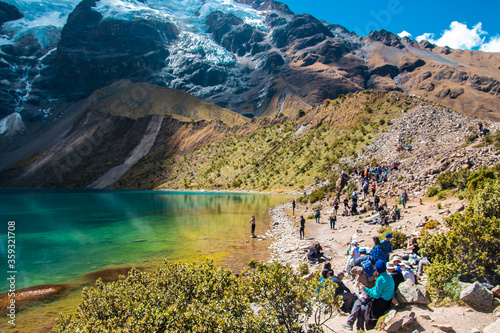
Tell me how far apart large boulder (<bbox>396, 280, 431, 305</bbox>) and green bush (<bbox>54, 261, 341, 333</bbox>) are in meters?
2.96

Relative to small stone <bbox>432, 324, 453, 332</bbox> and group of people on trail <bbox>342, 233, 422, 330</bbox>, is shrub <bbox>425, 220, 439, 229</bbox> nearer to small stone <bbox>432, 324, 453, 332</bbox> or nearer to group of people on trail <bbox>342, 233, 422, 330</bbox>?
group of people on trail <bbox>342, 233, 422, 330</bbox>

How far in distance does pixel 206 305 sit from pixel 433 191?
88.6ft

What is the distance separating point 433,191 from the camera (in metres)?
26.6

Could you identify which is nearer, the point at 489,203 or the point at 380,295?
the point at 380,295

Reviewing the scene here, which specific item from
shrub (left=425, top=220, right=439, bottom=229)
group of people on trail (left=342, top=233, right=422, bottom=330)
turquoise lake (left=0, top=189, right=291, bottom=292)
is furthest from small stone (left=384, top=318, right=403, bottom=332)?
turquoise lake (left=0, top=189, right=291, bottom=292)

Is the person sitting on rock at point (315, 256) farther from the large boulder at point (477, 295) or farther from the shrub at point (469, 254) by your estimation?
the large boulder at point (477, 295)

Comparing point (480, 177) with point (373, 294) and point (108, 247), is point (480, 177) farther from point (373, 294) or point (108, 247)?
point (108, 247)

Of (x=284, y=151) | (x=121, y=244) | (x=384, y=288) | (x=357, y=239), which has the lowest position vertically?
(x=121, y=244)

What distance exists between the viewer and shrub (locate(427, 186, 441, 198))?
1037 inches

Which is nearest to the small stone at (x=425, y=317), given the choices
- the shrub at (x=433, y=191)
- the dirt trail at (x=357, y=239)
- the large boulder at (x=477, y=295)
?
the dirt trail at (x=357, y=239)

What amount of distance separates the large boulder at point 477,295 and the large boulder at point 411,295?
0.91 metres

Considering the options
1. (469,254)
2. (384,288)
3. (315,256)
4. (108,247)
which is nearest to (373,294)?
(384,288)

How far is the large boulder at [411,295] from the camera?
8.36 m

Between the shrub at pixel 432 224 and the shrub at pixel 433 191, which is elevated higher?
the shrub at pixel 433 191
